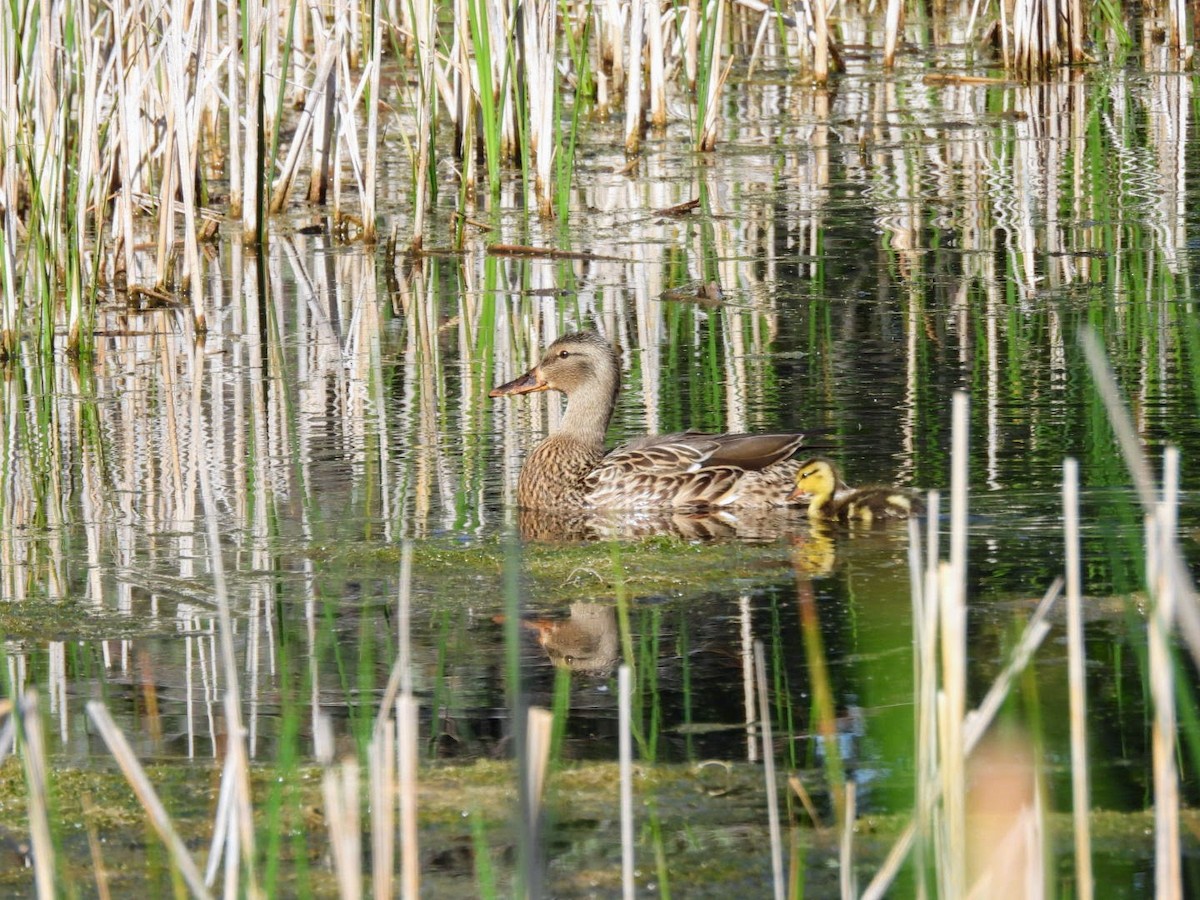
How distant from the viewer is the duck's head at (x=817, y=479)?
702 cm

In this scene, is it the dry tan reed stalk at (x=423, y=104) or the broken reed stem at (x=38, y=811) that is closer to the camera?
the broken reed stem at (x=38, y=811)

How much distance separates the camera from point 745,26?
67.3ft

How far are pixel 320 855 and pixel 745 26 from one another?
1722 centimetres

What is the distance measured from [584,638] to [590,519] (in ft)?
6.21

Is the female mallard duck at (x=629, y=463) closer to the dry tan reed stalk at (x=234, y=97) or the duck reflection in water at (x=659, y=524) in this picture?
the duck reflection in water at (x=659, y=524)

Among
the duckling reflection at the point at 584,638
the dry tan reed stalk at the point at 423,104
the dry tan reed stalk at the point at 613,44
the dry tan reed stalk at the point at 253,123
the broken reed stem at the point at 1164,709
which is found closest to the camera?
the broken reed stem at the point at 1164,709

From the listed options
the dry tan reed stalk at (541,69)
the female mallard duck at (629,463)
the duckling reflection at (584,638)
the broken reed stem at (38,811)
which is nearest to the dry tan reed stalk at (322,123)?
the dry tan reed stalk at (541,69)

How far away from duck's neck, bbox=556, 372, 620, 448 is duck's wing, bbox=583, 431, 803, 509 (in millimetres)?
310

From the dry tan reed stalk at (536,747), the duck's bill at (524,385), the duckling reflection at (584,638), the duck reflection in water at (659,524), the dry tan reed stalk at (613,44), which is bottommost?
the duckling reflection at (584,638)

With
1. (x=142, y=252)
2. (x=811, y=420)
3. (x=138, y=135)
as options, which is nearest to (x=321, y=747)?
(x=811, y=420)

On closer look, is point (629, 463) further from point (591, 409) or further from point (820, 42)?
point (820, 42)

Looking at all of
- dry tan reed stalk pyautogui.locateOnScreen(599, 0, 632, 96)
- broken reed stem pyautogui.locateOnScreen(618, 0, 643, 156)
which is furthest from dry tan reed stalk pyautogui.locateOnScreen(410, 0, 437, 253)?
dry tan reed stalk pyautogui.locateOnScreen(599, 0, 632, 96)

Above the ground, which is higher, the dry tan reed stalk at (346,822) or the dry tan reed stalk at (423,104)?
the dry tan reed stalk at (423,104)

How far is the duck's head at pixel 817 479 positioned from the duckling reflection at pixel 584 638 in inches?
50.4
